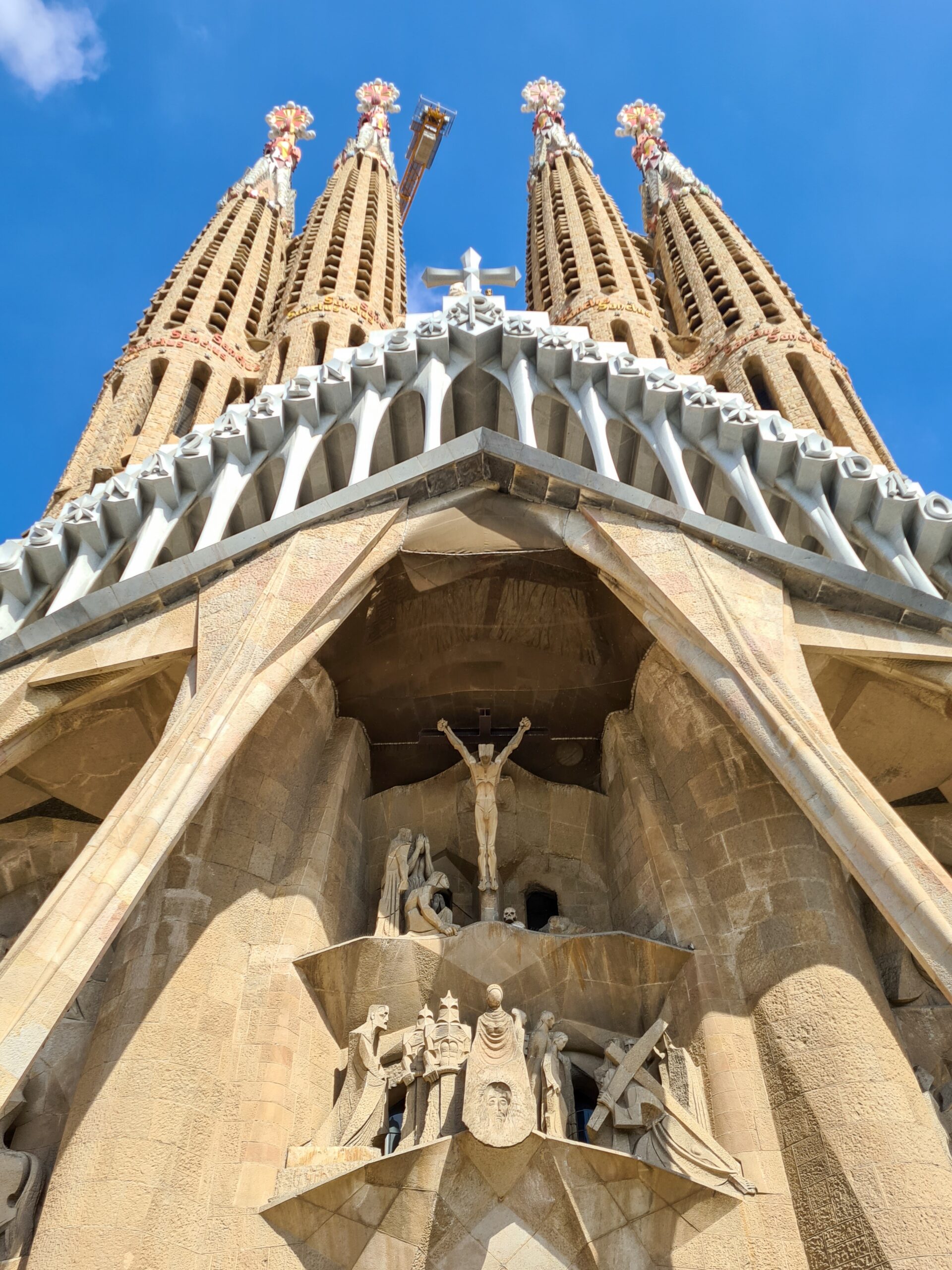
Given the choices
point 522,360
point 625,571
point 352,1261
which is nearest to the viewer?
point 352,1261

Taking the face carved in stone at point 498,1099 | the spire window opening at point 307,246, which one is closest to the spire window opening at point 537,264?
the spire window opening at point 307,246

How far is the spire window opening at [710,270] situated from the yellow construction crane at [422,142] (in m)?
13.1

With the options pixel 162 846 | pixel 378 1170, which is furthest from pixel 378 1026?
pixel 162 846

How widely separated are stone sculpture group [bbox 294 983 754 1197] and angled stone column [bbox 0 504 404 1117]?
7.17 ft

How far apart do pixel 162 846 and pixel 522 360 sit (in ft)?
20.1

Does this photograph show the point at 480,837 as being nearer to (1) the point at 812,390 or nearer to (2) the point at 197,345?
(1) the point at 812,390

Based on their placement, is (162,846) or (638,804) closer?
(162,846)

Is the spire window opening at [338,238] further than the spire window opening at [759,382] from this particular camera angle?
Yes

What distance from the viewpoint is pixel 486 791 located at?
30.0 feet

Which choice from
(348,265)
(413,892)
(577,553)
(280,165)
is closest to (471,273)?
(577,553)

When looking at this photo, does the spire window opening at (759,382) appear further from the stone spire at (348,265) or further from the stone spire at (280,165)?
the stone spire at (280,165)

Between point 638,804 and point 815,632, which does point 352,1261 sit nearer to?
point 638,804

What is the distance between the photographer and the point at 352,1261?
6465 millimetres

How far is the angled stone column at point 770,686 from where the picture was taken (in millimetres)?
5574
